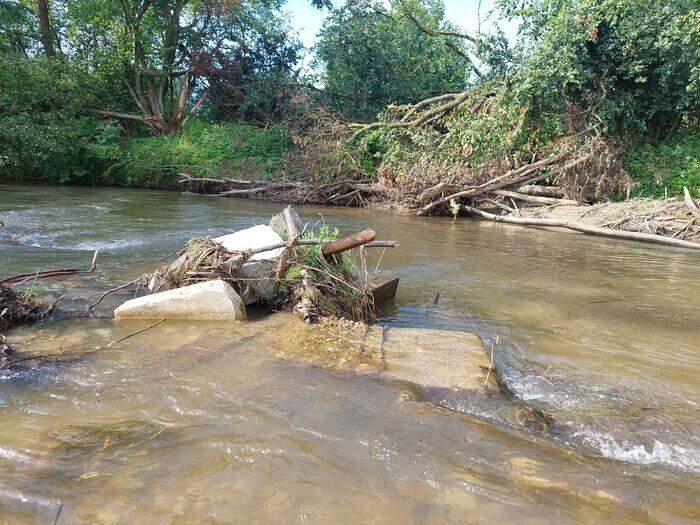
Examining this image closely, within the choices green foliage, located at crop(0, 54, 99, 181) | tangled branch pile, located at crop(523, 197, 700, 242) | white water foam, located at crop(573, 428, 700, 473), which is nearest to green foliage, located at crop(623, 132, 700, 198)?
tangled branch pile, located at crop(523, 197, 700, 242)

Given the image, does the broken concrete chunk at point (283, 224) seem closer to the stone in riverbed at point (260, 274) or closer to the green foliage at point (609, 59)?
the stone in riverbed at point (260, 274)

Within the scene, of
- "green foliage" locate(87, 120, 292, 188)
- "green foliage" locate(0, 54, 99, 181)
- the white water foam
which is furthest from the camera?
"green foliage" locate(87, 120, 292, 188)

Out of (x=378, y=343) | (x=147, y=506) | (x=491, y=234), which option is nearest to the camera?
(x=147, y=506)

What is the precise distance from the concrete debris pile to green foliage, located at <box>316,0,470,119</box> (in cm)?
1429

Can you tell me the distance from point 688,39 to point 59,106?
20846 millimetres

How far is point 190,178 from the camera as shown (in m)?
17.4

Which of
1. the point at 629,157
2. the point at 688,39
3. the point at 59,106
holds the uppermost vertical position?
the point at 688,39

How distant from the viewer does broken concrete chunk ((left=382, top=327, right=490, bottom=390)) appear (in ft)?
11.3

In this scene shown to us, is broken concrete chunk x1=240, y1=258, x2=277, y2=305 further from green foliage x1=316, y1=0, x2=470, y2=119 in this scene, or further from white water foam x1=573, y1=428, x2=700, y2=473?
green foliage x1=316, y1=0, x2=470, y2=119

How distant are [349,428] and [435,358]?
46.4 inches

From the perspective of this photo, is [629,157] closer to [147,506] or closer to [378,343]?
[378,343]

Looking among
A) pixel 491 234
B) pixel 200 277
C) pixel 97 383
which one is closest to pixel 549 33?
pixel 491 234

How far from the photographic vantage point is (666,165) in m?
14.1

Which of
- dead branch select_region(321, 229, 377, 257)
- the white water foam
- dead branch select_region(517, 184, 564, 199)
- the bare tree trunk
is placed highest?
the bare tree trunk
